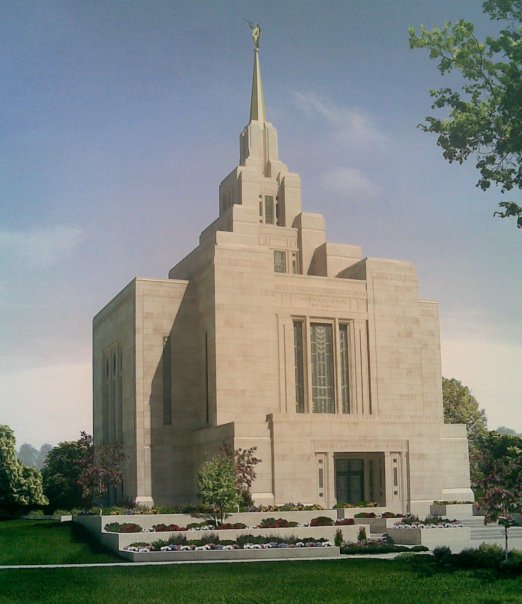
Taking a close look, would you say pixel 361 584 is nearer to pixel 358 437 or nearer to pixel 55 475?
pixel 358 437

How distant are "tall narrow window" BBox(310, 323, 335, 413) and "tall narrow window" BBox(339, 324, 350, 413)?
630 millimetres

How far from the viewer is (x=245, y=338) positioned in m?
54.1

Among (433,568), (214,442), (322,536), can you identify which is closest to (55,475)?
(214,442)

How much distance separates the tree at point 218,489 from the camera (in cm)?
4172

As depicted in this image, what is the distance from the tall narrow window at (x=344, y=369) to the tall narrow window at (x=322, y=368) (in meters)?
0.63

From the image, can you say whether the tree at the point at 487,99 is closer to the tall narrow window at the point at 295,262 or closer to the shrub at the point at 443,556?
the shrub at the point at 443,556

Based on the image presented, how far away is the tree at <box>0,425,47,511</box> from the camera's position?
214ft

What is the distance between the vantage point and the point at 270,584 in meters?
25.2

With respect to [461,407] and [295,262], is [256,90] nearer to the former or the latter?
[295,262]

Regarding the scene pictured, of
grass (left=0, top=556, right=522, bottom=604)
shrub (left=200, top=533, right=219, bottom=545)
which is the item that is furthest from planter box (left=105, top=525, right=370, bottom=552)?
grass (left=0, top=556, right=522, bottom=604)

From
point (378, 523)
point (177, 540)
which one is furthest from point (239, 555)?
point (378, 523)

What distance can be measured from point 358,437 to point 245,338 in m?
9.09

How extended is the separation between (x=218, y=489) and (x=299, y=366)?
51.5 ft

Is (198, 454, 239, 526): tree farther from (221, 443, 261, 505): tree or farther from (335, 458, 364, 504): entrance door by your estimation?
(335, 458, 364, 504): entrance door
